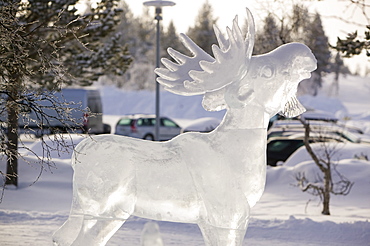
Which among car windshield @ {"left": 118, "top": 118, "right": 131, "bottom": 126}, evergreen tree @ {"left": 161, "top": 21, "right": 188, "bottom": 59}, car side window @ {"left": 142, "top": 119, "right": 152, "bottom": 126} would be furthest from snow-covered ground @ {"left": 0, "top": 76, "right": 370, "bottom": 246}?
evergreen tree @ {"left": 161, "top": 21, "right": 188, "bottom": 59}

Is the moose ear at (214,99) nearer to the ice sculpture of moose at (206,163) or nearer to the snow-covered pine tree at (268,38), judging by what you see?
the ice sculpture of moose at (206,163)

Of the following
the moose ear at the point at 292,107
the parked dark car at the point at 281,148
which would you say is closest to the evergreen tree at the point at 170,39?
the parked dark car at the point at 281,148

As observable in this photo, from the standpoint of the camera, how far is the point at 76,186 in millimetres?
4043

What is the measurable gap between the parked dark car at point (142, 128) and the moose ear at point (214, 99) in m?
21.0

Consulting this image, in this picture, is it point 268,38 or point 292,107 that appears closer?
point 292,107

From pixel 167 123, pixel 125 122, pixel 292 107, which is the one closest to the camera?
pixel 292 107

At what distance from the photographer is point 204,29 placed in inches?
2371

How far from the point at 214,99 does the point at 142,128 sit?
838 inches

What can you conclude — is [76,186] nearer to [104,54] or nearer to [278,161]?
[104,54]

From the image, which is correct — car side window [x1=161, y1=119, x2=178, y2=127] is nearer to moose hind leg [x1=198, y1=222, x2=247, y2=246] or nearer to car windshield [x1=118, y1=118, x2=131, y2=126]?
car windshield [x1=118, y1=118, x2=131, y2=126]

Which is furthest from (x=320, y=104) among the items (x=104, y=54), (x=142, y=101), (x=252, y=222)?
(x=252, y=222)

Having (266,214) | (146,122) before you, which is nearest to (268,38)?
(266,214)

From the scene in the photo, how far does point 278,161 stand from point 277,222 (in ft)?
27.8

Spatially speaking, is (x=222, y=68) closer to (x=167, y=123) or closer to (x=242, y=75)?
(x=242, y=75)
